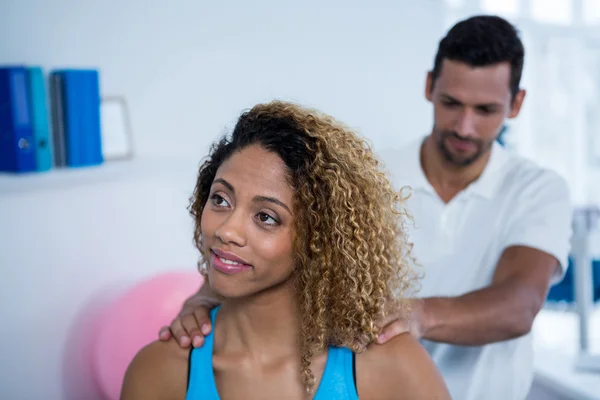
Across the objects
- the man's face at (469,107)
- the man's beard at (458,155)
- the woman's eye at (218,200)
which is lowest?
the woman's eye at (218,200)

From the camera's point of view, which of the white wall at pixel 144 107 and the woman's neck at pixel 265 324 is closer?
the woman's neck at pixel 265 324

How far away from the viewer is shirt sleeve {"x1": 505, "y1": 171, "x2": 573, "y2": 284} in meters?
1.87

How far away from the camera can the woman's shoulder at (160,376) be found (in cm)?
145

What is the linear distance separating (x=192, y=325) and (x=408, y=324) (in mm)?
444

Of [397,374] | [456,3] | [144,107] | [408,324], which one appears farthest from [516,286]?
[456,3]

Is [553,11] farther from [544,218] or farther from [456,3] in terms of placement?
[544,218]

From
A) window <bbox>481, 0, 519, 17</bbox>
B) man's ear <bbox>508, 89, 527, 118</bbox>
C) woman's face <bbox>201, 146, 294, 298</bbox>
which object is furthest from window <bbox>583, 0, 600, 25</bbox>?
woman's face <bbox>201, 146, 294, 298</bbox>

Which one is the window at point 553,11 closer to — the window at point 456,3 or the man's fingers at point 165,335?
the window at point 456,3

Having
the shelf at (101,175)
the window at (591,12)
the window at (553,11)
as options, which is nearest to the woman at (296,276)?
the shelf at (101,175)

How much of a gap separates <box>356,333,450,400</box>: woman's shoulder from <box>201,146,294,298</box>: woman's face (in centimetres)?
24

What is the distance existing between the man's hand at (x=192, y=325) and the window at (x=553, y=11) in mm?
4653

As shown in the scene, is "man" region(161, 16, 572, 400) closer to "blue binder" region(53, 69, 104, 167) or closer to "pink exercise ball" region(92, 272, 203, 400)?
"pink exercise ball" region(92, 272, 203, 400)

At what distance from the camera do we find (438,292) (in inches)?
78.5

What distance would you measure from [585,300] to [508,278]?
1884mm
